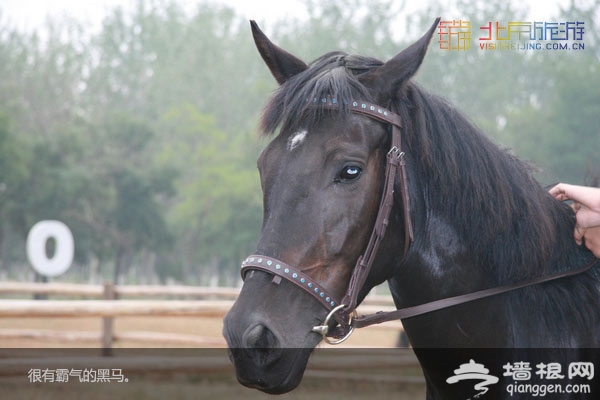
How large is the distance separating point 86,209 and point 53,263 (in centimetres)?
2444

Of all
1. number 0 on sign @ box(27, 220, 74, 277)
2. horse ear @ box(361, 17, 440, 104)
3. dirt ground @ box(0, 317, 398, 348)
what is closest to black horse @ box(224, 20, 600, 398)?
horse ear @ box(361, 17, 440, 104)

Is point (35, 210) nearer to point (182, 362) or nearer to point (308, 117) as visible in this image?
point (182, 362)

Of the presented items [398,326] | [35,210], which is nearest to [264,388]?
[398,326]

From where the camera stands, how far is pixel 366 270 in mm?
2365

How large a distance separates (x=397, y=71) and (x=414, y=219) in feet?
1.83

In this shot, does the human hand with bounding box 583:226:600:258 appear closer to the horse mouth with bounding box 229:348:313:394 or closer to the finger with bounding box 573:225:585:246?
the finger with bounding box 573:225:585:246

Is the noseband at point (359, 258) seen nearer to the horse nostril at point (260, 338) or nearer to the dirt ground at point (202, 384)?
the horse nostril at point (260, 338)

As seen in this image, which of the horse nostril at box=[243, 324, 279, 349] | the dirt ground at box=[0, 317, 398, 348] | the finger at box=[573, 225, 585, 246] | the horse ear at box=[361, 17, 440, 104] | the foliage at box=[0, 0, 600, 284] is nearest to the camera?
the horse nostril at box=[243, 324, 279, 349]

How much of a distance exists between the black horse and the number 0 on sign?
10.6 metres

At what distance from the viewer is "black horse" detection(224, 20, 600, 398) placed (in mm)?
2299

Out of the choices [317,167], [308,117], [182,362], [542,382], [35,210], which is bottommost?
[35,210]

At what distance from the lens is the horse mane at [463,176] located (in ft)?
8.44

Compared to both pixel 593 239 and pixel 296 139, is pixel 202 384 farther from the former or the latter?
pixel 296 139

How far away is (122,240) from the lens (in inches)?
1446
